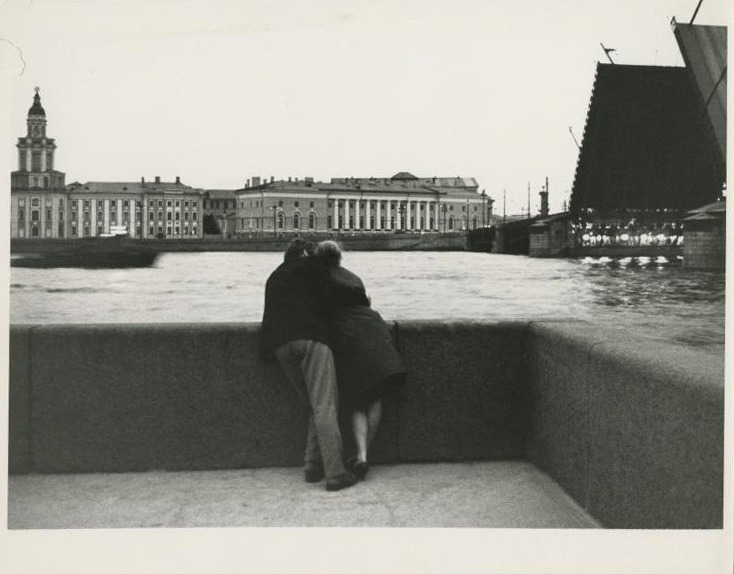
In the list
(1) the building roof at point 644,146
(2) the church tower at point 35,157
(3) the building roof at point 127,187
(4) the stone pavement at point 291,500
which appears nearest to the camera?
(4) the stone pavement at point 291,500

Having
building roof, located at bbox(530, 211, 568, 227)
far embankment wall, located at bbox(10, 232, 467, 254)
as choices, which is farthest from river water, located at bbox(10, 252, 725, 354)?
building roof, located at bbox(530, 211, 568, 227)

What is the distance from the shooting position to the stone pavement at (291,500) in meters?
2.66

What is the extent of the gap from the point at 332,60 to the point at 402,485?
7.92 ft

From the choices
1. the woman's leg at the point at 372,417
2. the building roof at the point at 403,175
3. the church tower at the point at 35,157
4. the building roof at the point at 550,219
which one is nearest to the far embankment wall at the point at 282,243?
the church tower at the point at 35,157

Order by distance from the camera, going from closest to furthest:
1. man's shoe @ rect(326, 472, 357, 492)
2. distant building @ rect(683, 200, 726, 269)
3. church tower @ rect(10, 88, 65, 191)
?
man's shoe @ rect(326, 472, 357, 492)
church tower @ rect(10, 88, 65, 191)
distant building @ rect(683, 200, 726, 269)

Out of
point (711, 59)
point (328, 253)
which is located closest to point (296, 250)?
point (328, 253)

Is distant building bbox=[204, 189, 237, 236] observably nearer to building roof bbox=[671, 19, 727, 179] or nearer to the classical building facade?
the classical building facade

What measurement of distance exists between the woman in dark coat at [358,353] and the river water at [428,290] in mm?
1084

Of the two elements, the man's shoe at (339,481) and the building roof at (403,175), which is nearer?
the man's shoe at (339,481)

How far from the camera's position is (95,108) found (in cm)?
416

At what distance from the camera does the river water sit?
417 cm

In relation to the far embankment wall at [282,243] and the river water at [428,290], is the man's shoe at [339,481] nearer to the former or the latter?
the river water at [428,290]

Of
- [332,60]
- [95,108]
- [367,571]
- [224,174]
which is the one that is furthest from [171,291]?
[367,571]

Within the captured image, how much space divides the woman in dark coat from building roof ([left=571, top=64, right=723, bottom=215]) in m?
2.39
